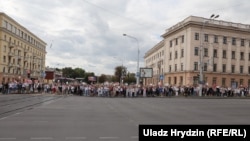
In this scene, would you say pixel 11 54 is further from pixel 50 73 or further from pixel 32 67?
pixel 50 73

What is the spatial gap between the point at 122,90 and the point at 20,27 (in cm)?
6641

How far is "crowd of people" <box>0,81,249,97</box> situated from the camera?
49.4m

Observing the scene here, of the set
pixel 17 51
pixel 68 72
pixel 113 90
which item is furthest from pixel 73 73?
pixel 113 90

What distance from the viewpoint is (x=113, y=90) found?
4997 cm

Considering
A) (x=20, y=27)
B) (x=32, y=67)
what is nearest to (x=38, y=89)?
(x=20, y=27)

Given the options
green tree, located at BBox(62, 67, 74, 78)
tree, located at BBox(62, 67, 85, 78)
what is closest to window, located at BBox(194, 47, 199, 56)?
tree, located at BBox(62, 67, 85, 78)

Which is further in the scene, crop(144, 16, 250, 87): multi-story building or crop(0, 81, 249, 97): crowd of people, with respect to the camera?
crop(144, 16, 250, 87): multi-story building

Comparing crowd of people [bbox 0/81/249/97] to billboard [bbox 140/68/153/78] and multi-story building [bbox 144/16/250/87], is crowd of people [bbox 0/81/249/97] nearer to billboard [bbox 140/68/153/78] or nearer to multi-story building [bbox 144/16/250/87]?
billboard [bbox 140/68/153/78]

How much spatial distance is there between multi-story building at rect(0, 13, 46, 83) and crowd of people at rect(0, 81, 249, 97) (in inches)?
1076

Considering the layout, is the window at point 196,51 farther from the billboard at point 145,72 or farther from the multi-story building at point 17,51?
the multi-story building at point 17,51

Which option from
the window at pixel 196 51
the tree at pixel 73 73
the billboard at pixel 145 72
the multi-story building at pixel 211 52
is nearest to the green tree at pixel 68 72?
the tree at pixel 73 73

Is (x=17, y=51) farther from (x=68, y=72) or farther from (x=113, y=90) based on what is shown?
(x=68, y=72)

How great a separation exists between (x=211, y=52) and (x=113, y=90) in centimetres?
4302

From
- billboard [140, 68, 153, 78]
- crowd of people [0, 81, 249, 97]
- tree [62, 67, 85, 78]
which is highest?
tree [62, 67, 85, 78]
